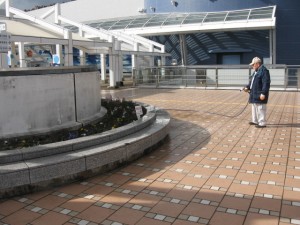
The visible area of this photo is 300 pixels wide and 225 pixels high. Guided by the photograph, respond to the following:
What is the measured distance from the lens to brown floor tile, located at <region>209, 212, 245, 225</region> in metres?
3.84

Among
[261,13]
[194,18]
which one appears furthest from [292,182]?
[194,18]

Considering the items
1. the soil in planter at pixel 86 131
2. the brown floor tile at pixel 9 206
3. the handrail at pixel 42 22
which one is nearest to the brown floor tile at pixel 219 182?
the soil in planter at pixel 86 131

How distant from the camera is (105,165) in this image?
5531 millimetres

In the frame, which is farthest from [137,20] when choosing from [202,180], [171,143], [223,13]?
[202,180]

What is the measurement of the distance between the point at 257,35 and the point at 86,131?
85.2ft

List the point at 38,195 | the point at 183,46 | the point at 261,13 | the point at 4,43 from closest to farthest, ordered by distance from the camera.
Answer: the point at 38,195 → the point at 4,43 → the point at 261,13 → the point at 183,46

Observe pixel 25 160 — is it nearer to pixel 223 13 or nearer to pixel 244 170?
pixel 244 170

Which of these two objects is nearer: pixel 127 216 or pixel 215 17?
pixel 127 216

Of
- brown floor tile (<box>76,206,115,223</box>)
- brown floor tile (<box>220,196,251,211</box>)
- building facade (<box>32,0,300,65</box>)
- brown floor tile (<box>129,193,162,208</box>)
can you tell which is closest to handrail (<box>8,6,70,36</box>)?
building facade (<box>32,0,300,65</box>)

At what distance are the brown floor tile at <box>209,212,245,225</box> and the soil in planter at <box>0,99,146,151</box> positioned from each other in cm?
296

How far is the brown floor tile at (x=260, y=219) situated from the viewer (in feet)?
12.5

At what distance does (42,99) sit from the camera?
6.12 m

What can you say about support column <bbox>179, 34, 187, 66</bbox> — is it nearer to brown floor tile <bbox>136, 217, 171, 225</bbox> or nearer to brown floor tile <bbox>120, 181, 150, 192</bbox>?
brown floor tile <bbox>120, 181, 150, 192</bbox>

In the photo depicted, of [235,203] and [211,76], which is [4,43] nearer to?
[235,203]
